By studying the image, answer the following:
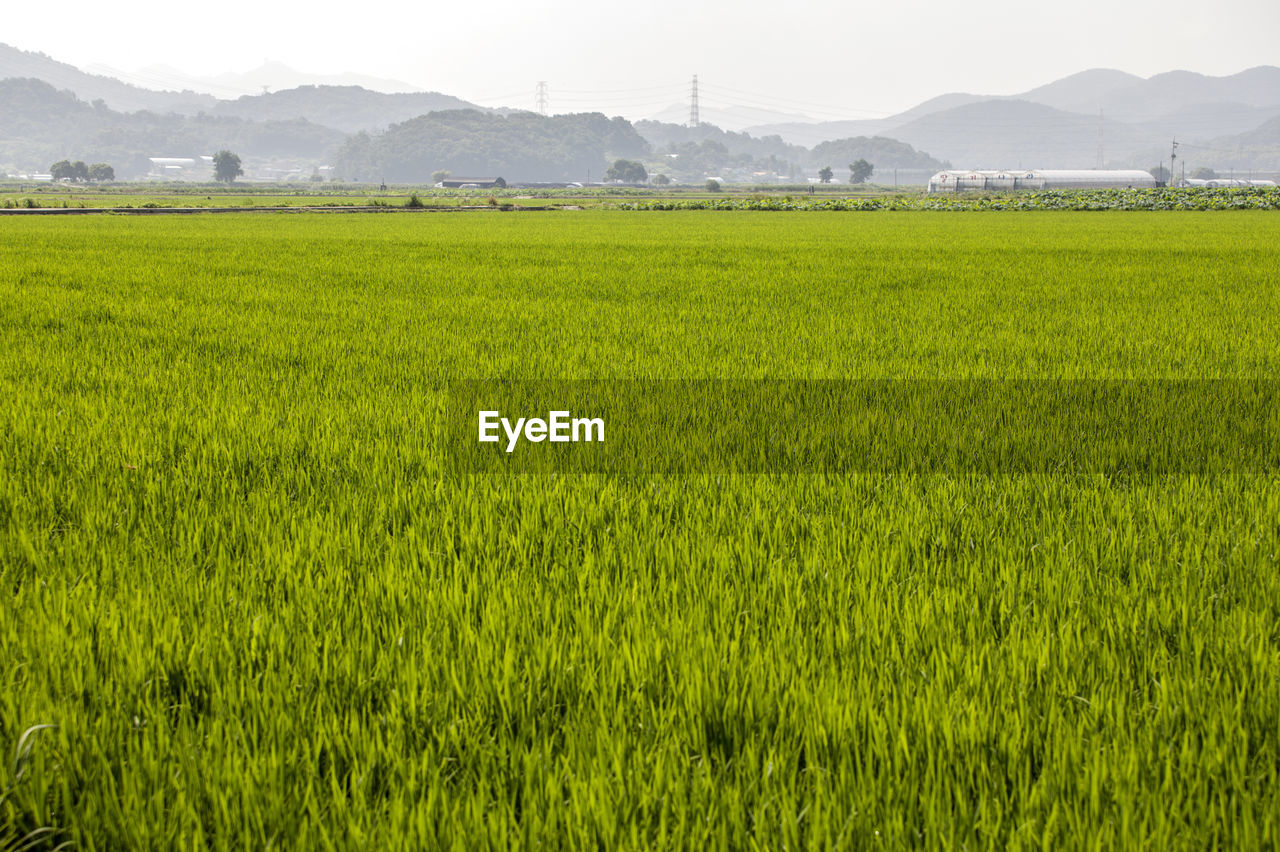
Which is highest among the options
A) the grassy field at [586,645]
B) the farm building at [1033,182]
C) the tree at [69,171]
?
Answer: the tree at [69,171]

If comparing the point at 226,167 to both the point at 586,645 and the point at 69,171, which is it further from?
the point at 586,645

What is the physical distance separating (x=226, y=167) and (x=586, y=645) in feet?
628

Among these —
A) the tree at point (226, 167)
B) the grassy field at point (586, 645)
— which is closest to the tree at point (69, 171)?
the tree at point (226, 167)

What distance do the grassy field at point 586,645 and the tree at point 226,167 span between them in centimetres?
18574

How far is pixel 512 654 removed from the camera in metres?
1.88

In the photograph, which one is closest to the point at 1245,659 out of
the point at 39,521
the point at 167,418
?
the point at 39,521

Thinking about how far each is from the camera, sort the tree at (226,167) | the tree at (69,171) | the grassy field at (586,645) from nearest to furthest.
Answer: the grassy field at (586,645)
the tree at (69,171)
the tree at (226,167)

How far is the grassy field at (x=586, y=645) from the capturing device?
1.42 m

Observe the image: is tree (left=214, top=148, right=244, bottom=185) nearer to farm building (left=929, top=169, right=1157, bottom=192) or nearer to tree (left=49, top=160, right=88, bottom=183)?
tree (left=49, top=160, right=88, bottom=183)

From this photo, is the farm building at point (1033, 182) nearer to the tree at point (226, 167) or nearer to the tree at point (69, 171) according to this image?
the tree at point (226, 167)

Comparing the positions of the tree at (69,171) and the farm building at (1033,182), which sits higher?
the tree at (69,171)

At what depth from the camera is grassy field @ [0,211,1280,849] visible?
142cm

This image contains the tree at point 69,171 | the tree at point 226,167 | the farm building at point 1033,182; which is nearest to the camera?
the farm building at point 1033,182

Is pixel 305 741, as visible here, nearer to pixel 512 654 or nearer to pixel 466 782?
pixel 466 782
